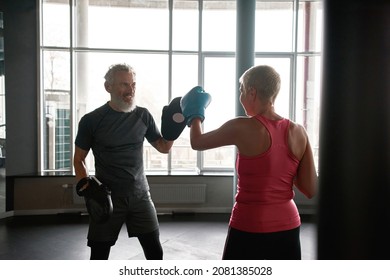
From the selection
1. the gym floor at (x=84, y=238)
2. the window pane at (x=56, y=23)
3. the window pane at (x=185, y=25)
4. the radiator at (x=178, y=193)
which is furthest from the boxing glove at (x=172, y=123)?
the window pane at (x=56, y=23)

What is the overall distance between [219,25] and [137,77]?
1253 mm

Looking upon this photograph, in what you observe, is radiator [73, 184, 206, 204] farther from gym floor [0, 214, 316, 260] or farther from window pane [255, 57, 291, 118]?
window pane [255, 57, 291, 118]

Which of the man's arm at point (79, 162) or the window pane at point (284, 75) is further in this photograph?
the window pane at point (284, 75)

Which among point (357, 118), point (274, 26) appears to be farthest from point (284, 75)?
point (357, 118)

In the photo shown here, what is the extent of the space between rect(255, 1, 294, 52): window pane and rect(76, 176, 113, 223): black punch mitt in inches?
135

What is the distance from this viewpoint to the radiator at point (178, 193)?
4.21m

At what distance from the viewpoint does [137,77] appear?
440cm

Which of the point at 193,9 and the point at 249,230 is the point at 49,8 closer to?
the point at 193,9

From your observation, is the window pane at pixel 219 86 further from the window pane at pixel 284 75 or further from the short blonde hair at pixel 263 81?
the short blonde hair at pixel 263 81

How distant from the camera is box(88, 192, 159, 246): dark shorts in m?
1.61

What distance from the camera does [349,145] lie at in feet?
1.37

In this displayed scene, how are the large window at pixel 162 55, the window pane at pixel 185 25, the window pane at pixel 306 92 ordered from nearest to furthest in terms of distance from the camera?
the large window at pixel 162 55 < the window pane at pixel 185 25 < the window pane at pixel 306 92

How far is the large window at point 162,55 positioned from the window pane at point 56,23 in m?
0.01

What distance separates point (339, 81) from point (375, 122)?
6 cm
